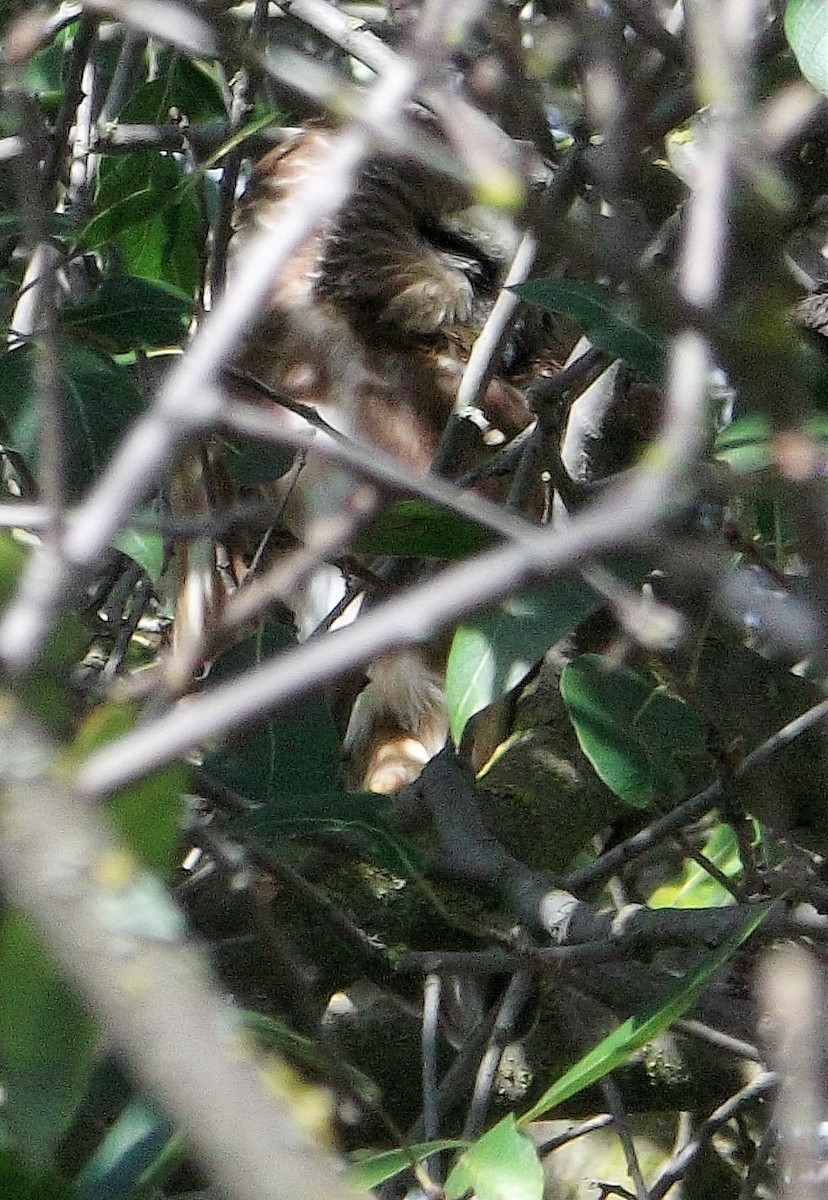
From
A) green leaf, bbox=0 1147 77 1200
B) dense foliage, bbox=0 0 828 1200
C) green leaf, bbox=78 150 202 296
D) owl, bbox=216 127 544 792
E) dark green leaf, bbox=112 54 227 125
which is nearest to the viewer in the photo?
dense foliage, bbox=0 0 828 1200

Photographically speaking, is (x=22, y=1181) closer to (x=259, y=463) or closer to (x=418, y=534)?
(x=418, y=534)

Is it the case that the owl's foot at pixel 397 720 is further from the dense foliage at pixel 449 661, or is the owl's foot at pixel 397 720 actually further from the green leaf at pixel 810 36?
the green leaf at pixel 810 36

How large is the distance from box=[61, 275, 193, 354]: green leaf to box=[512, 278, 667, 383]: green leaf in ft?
1.00

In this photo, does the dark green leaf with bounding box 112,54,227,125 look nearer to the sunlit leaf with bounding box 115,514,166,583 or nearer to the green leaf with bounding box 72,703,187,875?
the sunlit leaf with bounding box 115,514,166,583

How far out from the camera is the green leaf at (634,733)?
1.42 metres

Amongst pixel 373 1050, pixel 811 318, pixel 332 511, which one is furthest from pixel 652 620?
pixel 332 511

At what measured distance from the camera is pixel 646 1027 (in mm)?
1018

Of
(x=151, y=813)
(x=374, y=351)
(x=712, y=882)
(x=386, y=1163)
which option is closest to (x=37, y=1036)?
(x=151, y=813)

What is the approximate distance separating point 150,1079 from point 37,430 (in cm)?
101

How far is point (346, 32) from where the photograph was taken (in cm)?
167

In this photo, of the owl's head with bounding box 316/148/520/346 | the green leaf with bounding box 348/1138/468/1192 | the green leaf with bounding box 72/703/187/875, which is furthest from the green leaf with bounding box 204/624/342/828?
the owl's head with bounding box 316/148/520/346

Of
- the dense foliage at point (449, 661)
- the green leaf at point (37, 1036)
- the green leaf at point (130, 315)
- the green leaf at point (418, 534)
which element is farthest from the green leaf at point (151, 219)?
the green leaf at point (37, 1036)

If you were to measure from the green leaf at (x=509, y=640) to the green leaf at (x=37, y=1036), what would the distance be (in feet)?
2.00

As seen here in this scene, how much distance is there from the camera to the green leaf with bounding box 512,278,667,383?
1.25 metres
